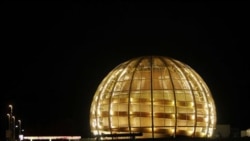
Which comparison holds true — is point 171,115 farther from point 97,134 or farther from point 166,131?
point 97,134

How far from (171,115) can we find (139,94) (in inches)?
110

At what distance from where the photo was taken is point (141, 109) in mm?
48656

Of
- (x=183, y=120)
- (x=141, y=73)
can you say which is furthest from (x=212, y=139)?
(x=141, y=73)

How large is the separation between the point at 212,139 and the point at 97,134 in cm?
990

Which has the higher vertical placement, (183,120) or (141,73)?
(141,73)

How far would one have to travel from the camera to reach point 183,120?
48.9m

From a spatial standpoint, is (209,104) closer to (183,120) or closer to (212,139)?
(183,120)

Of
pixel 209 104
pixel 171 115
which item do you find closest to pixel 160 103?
pixel 171 115

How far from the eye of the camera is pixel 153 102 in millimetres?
Result: 48625

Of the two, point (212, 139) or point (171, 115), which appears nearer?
point (212, 139)

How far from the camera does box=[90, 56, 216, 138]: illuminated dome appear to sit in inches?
1916

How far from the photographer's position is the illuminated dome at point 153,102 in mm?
48656

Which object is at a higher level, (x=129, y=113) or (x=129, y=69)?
(x=129, y=69)

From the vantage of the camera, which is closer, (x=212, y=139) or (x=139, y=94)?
(x=212, y=139)
